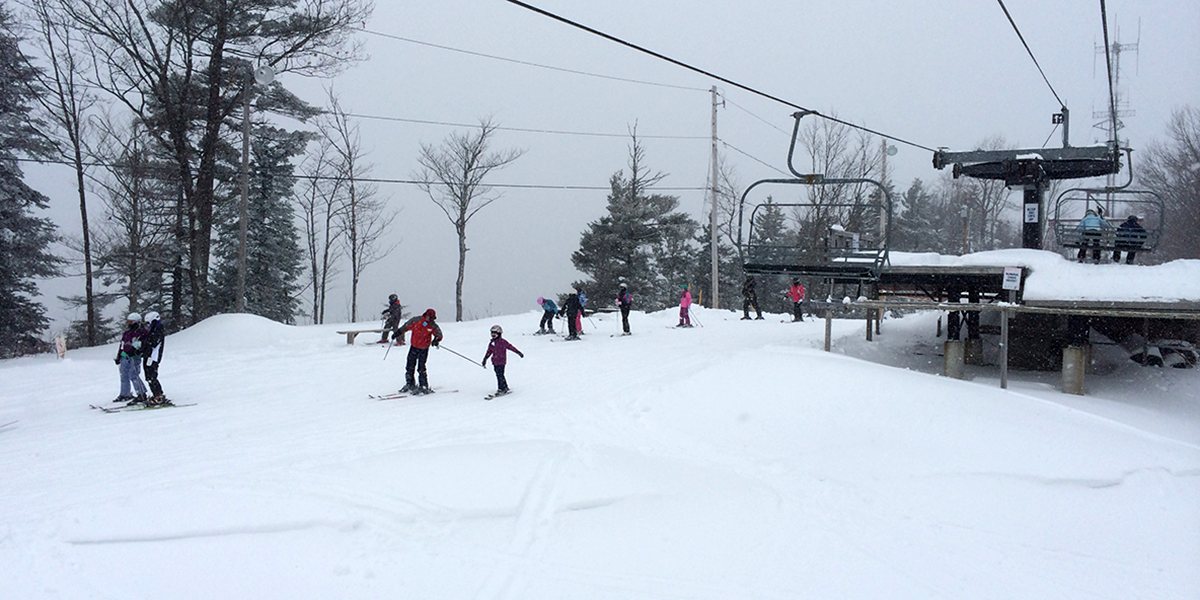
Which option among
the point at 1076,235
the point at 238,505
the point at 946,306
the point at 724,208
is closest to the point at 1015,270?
the point at 946,306

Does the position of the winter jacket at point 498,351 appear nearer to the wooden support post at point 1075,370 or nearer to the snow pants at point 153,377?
the snow pants at point 153,377

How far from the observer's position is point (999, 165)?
16000 millimetres

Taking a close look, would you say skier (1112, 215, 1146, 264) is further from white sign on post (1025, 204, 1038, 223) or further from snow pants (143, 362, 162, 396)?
snow pants (143, 362, 162, 396)

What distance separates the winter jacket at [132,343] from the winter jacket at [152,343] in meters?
0.07

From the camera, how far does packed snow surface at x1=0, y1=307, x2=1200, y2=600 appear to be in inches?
223

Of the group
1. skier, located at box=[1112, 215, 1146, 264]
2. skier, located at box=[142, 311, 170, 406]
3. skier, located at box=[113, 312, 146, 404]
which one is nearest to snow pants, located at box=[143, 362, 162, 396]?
skier, located at box=[142, 311, 170, 406]

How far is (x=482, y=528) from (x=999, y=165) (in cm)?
1560

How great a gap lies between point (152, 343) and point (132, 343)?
30cm

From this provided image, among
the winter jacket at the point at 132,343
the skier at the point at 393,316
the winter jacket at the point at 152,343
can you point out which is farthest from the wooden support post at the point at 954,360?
the winter jacket at the point at 132,343

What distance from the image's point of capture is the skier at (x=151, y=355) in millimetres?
11477

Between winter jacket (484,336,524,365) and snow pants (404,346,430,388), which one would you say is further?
snow pants (404,346,430,388)

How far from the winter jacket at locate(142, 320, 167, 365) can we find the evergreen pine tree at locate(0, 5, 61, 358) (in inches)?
599

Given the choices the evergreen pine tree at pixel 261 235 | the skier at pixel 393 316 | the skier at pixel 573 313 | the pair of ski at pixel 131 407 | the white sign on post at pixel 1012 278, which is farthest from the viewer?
the evergreen pine tree at pixel 261 235

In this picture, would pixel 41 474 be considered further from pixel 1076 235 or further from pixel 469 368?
pixel 1076 235
